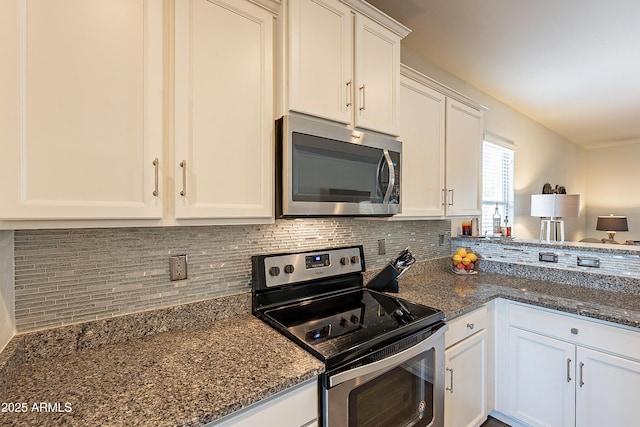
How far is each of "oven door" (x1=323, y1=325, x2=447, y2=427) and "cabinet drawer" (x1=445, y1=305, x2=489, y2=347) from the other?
139 millimetres

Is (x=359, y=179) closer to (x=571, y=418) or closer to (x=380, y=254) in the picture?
(x=380, y=254)

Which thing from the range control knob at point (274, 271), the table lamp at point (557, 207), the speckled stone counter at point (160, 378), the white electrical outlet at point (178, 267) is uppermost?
the table lamp at point (557, 207)

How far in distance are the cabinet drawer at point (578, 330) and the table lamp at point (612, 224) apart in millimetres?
5114

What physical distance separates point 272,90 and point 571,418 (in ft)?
7.59

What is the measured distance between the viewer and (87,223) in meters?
0.90

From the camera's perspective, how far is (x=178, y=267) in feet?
4.25

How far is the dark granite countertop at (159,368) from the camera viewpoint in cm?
77

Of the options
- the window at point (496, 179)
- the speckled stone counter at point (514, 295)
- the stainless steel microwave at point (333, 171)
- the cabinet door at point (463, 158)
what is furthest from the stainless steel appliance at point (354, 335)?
the window at point (496, 179)

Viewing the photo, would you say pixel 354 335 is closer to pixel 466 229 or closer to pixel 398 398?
pixel 398 398

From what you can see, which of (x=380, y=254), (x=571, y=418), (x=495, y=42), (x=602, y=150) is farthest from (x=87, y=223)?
(x=602, y=150)

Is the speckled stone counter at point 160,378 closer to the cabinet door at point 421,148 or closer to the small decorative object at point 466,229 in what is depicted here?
the cabinet door at point 421,148

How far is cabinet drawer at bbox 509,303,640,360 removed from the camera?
146 cm

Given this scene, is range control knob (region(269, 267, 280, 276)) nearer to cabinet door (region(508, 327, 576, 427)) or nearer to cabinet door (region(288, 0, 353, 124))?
cabinet door (region(288, 0, 353, 124))

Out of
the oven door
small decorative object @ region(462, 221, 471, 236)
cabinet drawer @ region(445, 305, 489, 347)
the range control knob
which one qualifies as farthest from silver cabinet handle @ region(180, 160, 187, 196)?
small decorative object @ region(462, 221, 471, 236)
